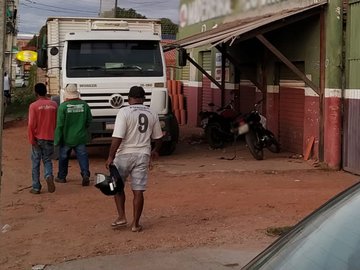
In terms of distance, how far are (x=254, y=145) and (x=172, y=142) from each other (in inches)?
77.4

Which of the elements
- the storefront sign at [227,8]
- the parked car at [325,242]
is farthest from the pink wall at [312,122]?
the parked car at [325,242]

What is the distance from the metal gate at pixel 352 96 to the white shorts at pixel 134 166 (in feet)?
18.1

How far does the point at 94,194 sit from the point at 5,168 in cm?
368

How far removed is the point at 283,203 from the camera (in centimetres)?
880

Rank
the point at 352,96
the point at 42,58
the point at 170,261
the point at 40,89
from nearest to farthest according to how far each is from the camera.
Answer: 1. the point at 170,261
2. the point at 40,89
3. the point at 352,96
4. the point at 42,58

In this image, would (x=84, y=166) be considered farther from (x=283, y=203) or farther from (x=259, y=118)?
(x=259, y=118)

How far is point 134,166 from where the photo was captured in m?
7.16

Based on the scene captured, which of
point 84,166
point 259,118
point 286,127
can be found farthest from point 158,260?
point 286,127

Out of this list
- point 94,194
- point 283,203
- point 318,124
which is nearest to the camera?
point 283,203

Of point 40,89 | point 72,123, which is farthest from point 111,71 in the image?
point 40,89

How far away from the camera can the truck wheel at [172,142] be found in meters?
13.5

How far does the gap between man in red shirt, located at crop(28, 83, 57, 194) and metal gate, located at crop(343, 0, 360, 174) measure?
18.3ft

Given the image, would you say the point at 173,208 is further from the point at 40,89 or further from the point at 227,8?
the point at 227,8

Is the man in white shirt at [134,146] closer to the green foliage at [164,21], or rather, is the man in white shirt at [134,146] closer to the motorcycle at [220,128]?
the motorcycle at [220,128]
